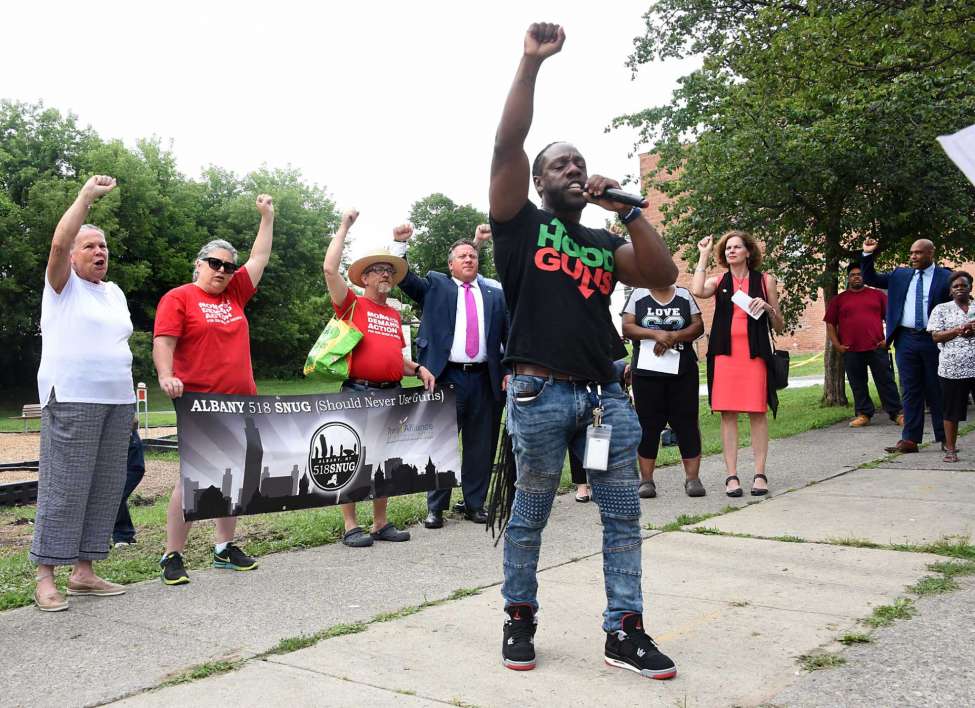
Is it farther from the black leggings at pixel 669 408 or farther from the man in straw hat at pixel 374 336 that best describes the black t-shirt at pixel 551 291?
the black leggings at pixel 669 408

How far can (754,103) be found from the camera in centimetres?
1288

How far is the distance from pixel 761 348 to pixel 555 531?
2.60 meters

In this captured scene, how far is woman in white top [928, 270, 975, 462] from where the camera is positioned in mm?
8656

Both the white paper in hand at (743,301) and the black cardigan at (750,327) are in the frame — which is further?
the black cardigan at (750,327)

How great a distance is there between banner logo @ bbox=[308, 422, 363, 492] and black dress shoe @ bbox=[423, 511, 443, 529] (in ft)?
2.31

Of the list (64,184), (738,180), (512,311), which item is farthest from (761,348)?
(64,184)

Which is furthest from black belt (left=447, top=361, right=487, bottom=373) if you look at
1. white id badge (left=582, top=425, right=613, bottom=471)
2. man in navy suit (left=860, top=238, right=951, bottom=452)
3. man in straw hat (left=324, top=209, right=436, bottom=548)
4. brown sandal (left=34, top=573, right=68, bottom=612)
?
man in navy suit (left=860, top=238, right=951, bottom=452)

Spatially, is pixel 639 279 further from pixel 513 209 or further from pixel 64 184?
pixel 64 184

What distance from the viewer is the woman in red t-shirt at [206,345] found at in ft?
17.3

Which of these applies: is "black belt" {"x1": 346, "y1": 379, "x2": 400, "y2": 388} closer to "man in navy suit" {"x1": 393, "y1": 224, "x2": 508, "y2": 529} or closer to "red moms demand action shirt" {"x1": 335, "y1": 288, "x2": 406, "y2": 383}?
"red moms demand action shirt" {"x1": 335, "y1": 288, "x2": 406, "y2": 383}

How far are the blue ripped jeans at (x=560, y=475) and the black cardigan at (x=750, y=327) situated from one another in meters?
4.25

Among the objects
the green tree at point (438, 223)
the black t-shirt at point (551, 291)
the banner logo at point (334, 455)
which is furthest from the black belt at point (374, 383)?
the green tree at point (438, 223)

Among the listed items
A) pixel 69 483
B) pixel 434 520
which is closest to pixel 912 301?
pixel 434 520

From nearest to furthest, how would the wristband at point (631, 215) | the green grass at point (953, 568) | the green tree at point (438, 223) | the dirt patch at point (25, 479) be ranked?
the wristband at point (631, 215)
the green grass at point (953, 568)
the dirt patch at point (25, 479)
the green tree at point (438, 223)
